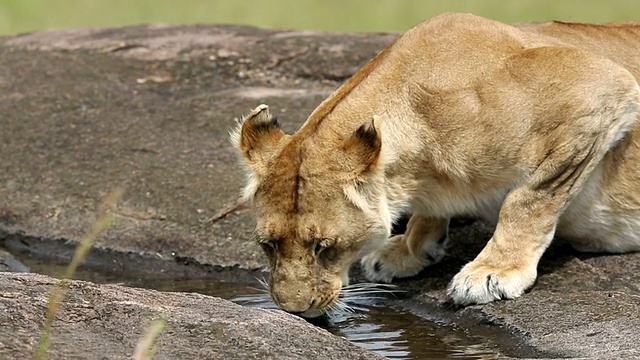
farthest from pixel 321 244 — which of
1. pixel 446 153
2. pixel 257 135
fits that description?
pixel 446 153

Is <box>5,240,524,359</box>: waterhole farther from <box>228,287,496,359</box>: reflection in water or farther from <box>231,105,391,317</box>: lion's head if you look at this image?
<box>231,105,391,317</box>: lion's head

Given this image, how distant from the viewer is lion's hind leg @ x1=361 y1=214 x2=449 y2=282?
6.25 meters

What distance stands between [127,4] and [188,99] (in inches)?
329

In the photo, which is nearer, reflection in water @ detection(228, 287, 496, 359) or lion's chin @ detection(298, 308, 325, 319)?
reflection in water @ detection(228, 287, 496, 359)

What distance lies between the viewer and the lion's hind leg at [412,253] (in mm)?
6250

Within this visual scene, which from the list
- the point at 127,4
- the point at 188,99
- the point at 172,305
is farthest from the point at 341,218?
the point at 127,4

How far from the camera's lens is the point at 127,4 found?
1684 cm

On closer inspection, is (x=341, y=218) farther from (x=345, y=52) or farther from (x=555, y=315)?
(x=345, y=52)

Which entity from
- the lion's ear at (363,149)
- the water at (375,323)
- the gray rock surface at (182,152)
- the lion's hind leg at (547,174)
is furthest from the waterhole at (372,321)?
the lion's ear at (363,149)

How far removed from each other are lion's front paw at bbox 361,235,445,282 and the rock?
1.90 metres

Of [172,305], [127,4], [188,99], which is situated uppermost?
[127,4]

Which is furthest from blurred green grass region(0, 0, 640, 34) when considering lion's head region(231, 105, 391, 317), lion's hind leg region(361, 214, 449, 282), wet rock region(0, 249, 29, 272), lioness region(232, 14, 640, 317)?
lion's head region(231, 105, 391, 317)

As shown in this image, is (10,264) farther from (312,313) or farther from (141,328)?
(141,328)

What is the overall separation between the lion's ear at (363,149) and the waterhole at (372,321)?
68 centimetres
